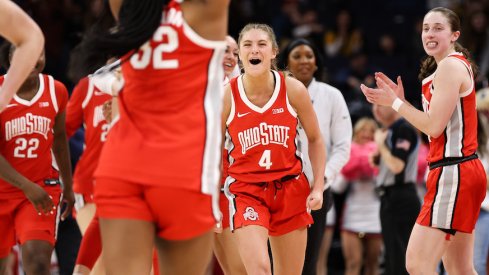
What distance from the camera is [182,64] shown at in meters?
3.71

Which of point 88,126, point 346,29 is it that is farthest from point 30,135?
point 346,29

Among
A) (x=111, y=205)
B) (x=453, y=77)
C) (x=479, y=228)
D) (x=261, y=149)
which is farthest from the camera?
(x=479, y=228)

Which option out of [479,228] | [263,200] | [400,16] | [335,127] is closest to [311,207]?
[263,200]

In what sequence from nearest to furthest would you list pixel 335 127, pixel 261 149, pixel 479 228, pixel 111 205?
1. pixel 111 205
2. pixel 261 149
3. pixel 335 127
4. pixel 479 228

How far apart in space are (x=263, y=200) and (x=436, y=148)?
120 cm

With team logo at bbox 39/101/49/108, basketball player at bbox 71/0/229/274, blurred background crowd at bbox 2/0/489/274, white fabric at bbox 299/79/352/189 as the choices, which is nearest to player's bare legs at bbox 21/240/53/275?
team logo at bbox 39/101/49/108

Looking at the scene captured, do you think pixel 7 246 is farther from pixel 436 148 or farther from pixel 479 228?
pixel 479 228

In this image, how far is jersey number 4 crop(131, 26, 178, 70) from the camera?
3.69 m

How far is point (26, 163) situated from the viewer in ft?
20.4

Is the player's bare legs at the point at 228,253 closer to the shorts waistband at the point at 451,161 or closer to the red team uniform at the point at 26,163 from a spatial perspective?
the red team uniform at the point at 26,163

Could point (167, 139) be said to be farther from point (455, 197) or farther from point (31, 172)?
point (31, 172)

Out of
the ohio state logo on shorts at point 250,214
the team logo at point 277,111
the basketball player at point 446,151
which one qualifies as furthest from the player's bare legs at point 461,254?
the team logo at point 277,111

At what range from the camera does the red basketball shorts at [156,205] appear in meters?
3.61

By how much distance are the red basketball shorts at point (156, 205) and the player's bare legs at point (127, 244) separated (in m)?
0.03
